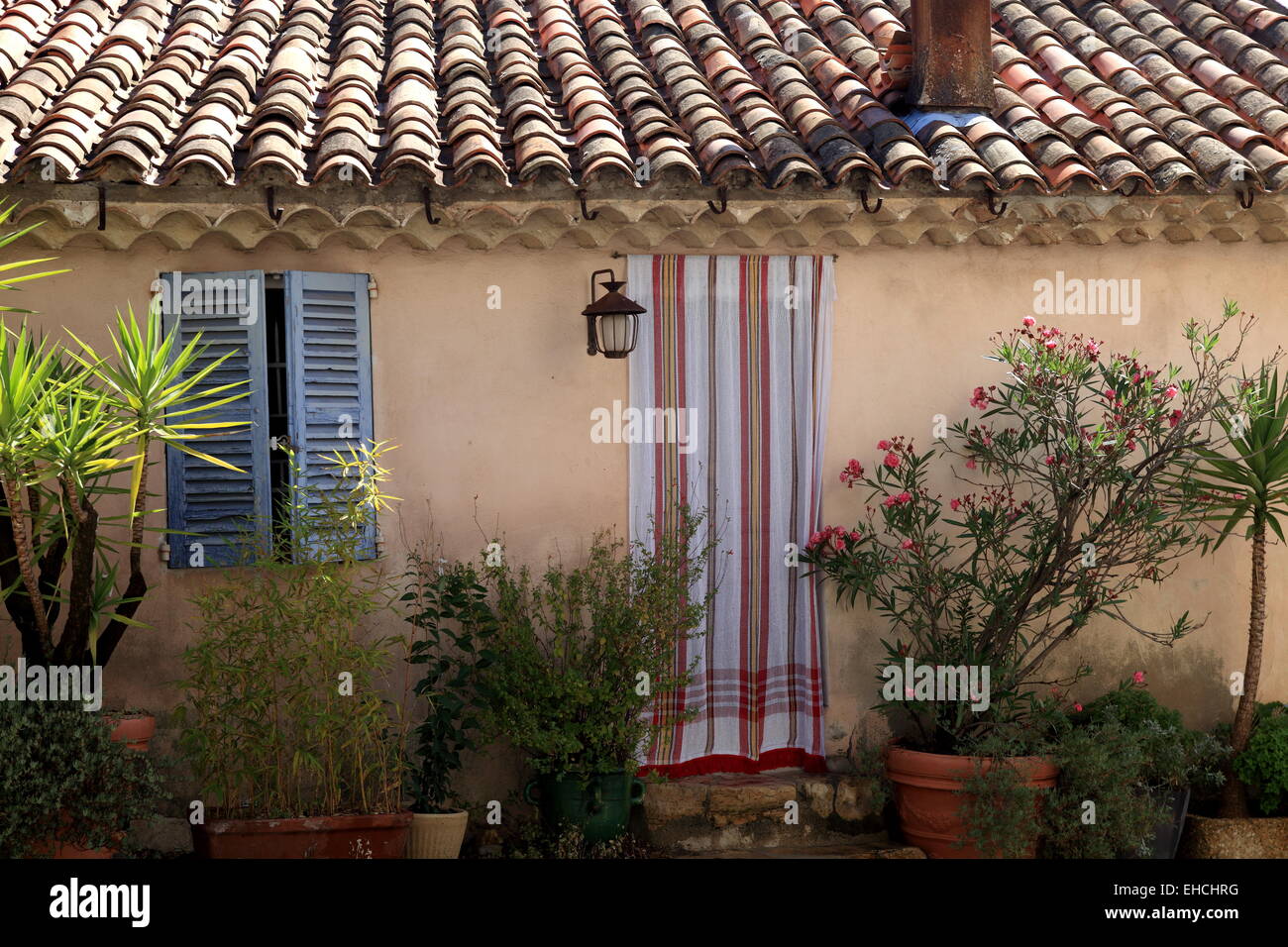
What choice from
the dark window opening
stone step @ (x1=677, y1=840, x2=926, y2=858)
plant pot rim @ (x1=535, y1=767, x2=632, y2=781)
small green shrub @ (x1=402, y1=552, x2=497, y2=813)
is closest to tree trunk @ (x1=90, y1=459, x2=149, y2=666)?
the dark window opening

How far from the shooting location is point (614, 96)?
8117 mm

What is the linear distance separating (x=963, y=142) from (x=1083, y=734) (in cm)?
342

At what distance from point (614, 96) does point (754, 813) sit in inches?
173

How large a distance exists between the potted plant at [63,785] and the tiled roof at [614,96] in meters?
2.65

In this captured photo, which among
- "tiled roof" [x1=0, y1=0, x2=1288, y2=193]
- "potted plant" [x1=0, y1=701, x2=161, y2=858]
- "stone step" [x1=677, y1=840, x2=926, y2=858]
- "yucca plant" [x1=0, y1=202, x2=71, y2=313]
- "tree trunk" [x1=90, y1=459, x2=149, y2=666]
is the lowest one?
"stone step" [x1=677, y1=840, x2=926, y2=858]

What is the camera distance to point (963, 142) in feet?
25.2

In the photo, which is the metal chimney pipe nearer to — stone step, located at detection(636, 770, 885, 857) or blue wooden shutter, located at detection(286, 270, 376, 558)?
blue wooden shutter, located at detection(286, 270, 376, 558)

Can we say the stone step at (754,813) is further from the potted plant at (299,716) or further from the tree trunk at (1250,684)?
the tree trunk at (1250,684)

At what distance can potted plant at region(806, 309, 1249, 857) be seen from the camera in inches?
289

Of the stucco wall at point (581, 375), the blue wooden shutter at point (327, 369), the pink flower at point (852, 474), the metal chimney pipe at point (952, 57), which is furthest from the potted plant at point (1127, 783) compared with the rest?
the blue wooden shutter at point (327, 369)

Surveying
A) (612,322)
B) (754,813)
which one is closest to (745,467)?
(612,322)

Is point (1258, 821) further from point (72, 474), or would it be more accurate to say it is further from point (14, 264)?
point (14, 264)
